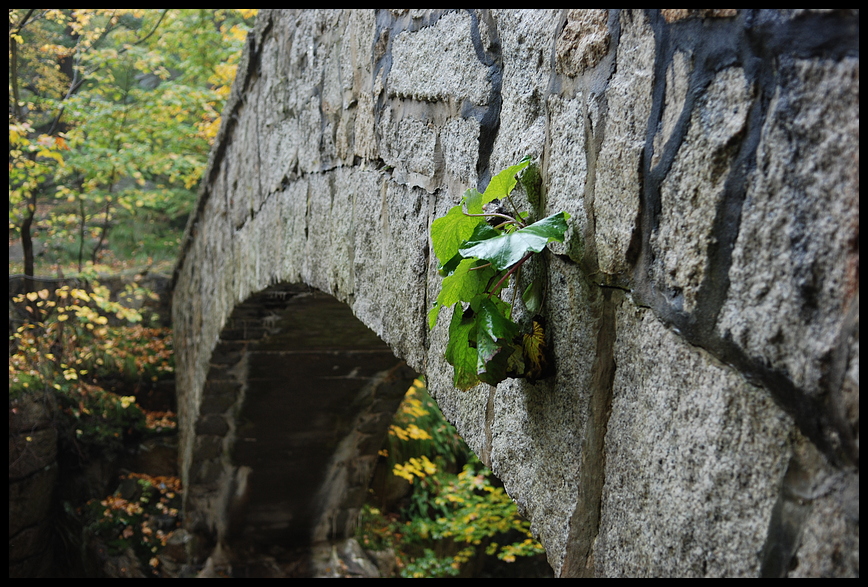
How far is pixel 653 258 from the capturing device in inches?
28.7

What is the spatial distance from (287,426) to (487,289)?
154 inches

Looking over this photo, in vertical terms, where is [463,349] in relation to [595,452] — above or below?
above

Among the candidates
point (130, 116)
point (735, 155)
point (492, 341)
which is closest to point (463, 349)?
point (492, 341)

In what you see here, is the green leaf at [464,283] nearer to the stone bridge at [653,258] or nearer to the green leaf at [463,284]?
the green leaf at [463,284]

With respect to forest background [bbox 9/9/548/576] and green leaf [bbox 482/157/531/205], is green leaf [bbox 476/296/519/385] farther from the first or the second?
forest background [bbox 9/9/548/576]

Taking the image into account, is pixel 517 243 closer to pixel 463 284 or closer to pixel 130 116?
pixel 463 284

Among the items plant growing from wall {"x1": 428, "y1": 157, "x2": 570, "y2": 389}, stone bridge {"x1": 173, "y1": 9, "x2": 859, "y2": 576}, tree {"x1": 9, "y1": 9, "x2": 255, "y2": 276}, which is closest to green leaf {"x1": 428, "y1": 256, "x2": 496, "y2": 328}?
plant growing from wall {"x1": 428, "y1": 157, "x2": 570, "y2": 389}

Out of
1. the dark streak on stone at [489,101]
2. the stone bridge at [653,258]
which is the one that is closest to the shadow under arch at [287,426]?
the stone bridge at [653,258]

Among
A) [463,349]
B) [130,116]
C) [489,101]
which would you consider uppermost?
[130,116]

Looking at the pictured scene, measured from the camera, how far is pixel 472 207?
927 millimetres

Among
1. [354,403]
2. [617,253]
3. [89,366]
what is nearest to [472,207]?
[617,253]

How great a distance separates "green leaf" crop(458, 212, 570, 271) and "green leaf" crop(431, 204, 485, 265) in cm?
8

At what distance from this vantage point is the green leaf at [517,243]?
0.79 meters

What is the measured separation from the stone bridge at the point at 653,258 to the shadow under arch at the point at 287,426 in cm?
182
